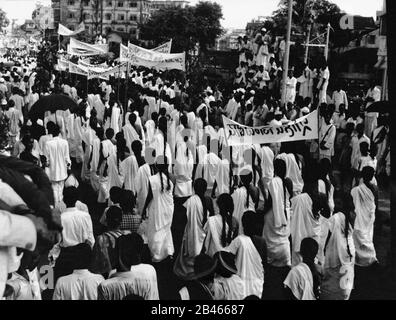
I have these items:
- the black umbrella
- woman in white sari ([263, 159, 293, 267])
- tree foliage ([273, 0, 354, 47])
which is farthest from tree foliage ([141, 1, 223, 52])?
the black umbrella

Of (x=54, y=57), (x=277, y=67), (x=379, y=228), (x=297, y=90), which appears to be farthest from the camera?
(x=54, y=57)

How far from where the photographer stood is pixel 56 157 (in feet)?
28.1

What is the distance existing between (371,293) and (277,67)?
14.3m

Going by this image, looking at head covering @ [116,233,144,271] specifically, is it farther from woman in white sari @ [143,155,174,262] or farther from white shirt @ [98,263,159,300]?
woman in white sari @ [143,155,174,262]

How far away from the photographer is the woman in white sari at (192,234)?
6598mm

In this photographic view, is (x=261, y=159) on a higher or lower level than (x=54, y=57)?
lower

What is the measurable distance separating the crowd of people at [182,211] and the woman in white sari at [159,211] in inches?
0.5

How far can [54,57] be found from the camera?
2653 cm

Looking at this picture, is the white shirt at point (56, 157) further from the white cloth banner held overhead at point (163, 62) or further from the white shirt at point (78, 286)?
the white shirt at point (78, 286)

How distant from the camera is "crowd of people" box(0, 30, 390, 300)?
425 cm

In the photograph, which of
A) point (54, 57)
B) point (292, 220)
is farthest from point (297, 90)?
point (54, 57)

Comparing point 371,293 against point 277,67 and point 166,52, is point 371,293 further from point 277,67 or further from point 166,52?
point 277,67

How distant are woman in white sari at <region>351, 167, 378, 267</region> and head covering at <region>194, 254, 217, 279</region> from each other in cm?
310

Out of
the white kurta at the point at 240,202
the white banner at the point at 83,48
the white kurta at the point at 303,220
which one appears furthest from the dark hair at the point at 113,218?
the white banner at the point at 83,48
